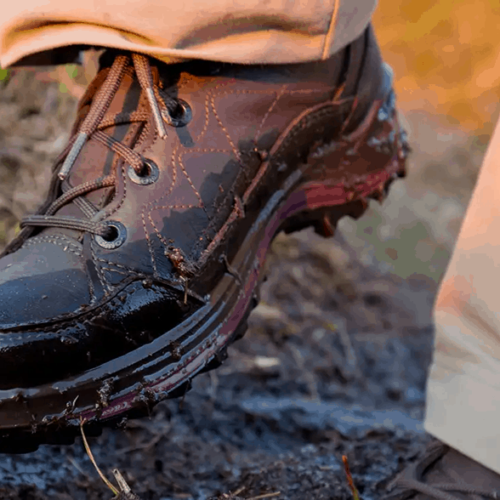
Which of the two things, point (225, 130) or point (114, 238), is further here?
point (225, 130)

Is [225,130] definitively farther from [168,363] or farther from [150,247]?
[168,363]

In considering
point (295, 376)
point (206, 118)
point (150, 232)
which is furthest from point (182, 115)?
point (295, 376)

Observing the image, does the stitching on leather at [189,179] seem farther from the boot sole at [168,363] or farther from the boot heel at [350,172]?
the boot heel at [350,172]

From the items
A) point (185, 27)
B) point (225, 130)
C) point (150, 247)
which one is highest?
point (185, 27)

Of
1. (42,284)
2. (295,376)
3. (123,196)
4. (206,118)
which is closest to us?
(42,284)

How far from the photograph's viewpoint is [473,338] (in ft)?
A: 4.62

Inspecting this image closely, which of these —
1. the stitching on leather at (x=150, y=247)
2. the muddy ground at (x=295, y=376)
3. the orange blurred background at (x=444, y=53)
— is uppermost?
the orange blurred background at (x=444, y=53)

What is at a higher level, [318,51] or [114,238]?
[318,51]

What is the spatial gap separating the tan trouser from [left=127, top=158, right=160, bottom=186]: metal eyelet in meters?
0.24

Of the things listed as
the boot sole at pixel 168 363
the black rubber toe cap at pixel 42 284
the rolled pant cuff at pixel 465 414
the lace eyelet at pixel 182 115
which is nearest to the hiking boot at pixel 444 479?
the rolled pant cuff at pixel 465 414

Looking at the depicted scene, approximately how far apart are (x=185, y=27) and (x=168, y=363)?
0.70 metres

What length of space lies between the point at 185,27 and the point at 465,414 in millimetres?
1033

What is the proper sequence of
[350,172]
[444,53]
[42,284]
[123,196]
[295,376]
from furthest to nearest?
[444,53], [295,376], [350,172], [123,196], [42,284]

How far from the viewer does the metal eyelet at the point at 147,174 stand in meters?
1.32
